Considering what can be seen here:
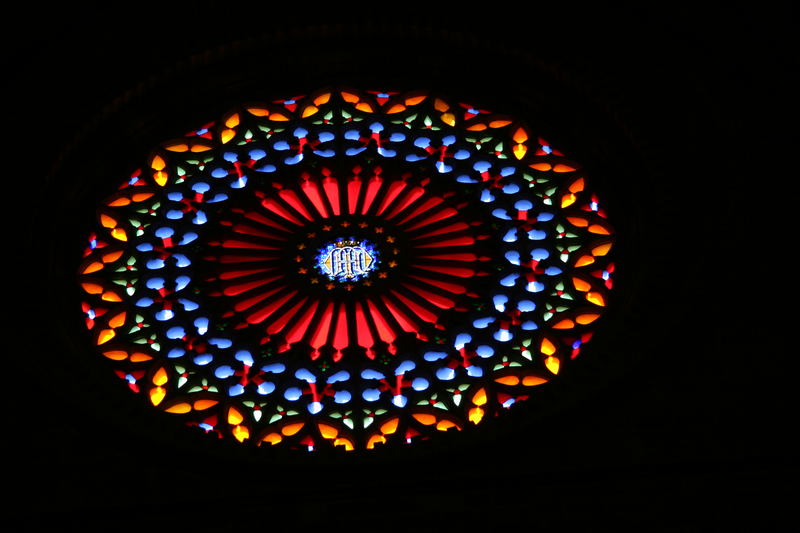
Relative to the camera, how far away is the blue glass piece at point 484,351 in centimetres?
1243

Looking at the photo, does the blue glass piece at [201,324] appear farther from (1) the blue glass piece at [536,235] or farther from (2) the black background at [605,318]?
(1) the blue glass piece at [536,235]

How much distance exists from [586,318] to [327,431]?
2.22m

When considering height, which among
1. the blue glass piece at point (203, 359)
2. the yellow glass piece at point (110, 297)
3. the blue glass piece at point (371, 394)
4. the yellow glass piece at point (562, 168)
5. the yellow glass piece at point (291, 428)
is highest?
the yellow glass piece at point (562, 168)

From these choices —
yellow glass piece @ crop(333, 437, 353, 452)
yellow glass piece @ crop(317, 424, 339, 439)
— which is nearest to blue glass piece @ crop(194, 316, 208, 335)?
yellow glass piece @ crop(317, 424, 339, 439)

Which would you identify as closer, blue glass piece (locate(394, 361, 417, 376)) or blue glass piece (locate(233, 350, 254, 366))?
blue glass piece (locate(394, 361, 417, 376))

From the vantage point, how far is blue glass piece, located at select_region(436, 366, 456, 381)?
485 inches

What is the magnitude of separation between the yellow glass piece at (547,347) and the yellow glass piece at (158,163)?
3762mm

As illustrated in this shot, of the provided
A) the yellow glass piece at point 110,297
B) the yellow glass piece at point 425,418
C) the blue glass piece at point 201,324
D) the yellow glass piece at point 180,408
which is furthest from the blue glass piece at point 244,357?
the yellow glass piece at point 425,418

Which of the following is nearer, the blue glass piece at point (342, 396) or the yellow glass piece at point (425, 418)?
the yellow glass piece at point (425, 418)

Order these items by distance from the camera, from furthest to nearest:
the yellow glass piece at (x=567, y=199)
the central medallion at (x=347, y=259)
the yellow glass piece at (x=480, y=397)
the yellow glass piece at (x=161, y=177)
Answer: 1. the yellow glass piece at (x=161, y=177)
2. the yellow glass piece at (x=567, y=199)
3. the central medallion at (x=347, y=259)
4. the yellow glass piece at (x=480, y=397)

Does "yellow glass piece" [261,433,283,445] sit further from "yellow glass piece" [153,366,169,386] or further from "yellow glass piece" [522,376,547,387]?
"yellow glass piece" [522,376,547,387]

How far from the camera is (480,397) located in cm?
1211

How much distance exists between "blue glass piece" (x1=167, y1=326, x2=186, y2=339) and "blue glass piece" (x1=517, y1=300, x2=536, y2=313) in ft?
8.66

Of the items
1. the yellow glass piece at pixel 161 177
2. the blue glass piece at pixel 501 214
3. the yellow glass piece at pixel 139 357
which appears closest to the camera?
the yellow glass piece at pixel 139 357
